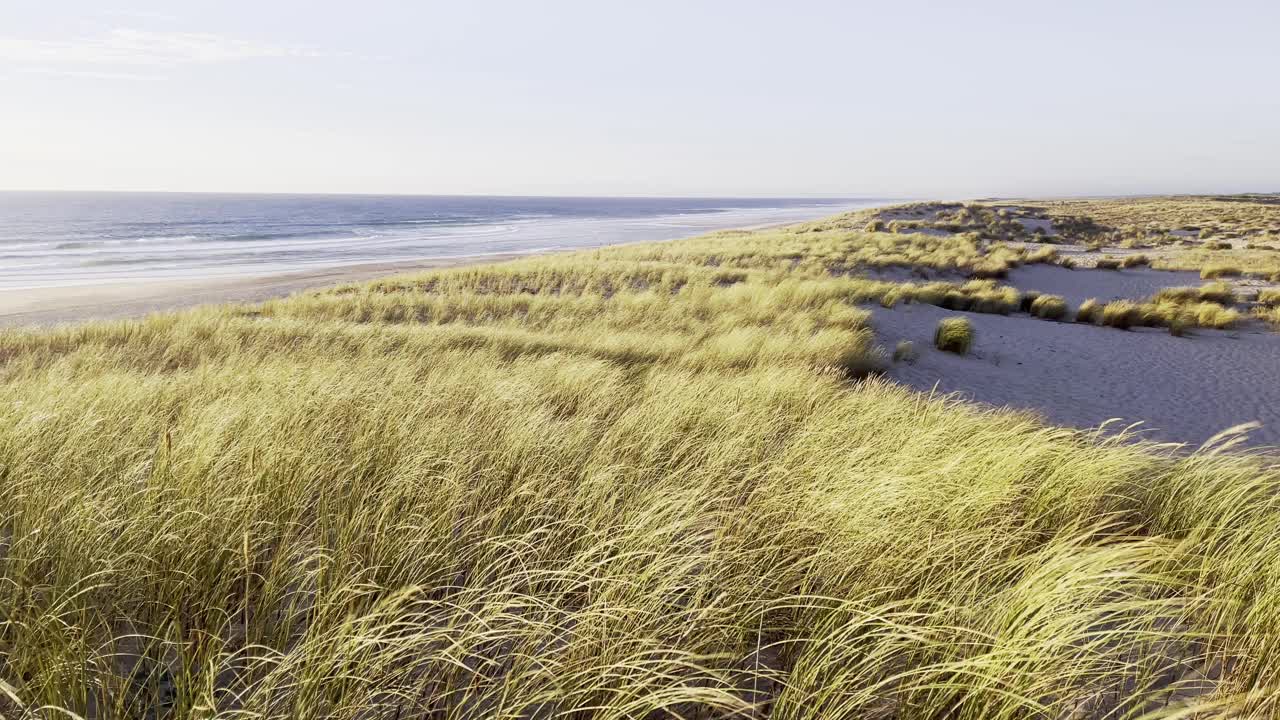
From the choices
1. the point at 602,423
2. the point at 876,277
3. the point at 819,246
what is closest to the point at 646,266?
the point at 876,277

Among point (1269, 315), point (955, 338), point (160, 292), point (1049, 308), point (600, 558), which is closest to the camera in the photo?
point (600, 558)

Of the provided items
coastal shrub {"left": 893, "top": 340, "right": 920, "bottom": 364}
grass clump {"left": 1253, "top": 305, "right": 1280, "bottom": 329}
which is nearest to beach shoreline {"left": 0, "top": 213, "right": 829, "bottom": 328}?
coastal shrub {"left": 893, "top": 340, "right": 920, "bottom": 364}

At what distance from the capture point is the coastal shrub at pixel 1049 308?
49.7 ft

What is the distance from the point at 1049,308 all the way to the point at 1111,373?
549 centimetres

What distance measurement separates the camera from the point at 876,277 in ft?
67.5

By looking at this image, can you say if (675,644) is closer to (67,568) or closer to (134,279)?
(67,568)

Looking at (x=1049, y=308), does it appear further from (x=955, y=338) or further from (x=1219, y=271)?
(x=1219, y=271)

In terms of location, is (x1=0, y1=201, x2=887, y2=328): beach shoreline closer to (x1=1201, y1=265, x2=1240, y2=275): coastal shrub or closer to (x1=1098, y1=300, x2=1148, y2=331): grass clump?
(x1=1098, y1=300, x2=1148, y2=331): grass clump

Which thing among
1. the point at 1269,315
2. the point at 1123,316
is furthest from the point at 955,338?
the point at 1269,315

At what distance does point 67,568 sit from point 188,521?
1.30ft

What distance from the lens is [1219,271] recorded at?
21094mm

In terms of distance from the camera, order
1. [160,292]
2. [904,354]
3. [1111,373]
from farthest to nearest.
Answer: [160,292] < [1111,373] < [904,354]

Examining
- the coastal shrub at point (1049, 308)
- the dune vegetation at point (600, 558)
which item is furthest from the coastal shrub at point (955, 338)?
the dune vegetation at point (600, 558)

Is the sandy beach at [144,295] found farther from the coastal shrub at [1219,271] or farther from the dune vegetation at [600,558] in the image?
the coastal shrub at [1219,271]
